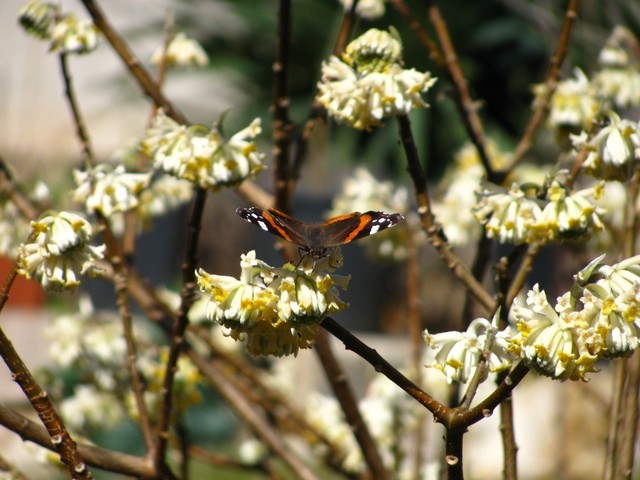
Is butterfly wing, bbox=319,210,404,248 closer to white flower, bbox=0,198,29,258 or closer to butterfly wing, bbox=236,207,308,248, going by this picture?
butterfly wing, bbox=236,207,308,248

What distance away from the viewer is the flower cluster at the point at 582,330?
3.05 ft

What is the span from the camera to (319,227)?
1.13 m

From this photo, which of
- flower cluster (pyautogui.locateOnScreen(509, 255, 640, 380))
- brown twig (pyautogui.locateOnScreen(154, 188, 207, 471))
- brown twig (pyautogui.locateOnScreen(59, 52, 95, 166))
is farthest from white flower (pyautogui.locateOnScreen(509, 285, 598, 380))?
brown twig (pyautogui.locateOnScreen(59, 52, 95, 166))

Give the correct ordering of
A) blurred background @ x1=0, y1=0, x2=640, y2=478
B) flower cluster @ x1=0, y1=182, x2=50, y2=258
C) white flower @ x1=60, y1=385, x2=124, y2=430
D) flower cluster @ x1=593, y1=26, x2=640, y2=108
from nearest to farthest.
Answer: flower cluster @ x1=0, y1=182, x2=50, y2=258 → flower cluster @ x1=593, y1=26, x2=640, y2=108 → white flower @ x1=60, y1=385, x2=124, y2=430 → blurred background @ x1=0, y1=0, x2=640, y2=478

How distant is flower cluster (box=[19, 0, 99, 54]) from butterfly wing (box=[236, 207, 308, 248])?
789 mm

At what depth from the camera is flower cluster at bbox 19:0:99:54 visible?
167 cm

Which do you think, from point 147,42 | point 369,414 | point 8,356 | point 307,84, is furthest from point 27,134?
point 8,356

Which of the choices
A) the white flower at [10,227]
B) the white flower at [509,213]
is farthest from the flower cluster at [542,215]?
the white flower at [10,227]

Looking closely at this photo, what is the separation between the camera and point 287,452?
5.88 feet

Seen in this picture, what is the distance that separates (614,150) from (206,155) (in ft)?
2.01

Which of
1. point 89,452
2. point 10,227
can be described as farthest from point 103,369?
point 89,452

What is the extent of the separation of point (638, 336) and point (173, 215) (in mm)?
7528

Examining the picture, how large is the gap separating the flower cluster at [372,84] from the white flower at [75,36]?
585 mm

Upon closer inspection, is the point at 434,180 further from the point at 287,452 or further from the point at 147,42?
the point at 287,452
